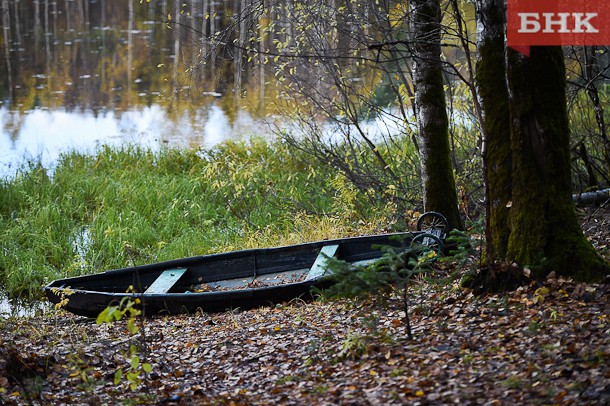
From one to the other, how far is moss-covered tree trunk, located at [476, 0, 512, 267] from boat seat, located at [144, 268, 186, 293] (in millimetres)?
3564

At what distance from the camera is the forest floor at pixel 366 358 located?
4.08 metres

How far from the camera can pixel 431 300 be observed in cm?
593

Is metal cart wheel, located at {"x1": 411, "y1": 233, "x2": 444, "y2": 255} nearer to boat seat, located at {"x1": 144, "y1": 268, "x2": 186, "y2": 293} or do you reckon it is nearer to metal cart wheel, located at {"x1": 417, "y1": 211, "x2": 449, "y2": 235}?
metal cart wheel, located at {"x1": 417, "y1": 211, "x2": 449, "y2": 235}

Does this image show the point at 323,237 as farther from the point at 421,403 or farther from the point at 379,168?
the point at 421,403

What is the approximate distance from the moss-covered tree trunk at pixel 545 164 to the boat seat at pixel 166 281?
154 inches

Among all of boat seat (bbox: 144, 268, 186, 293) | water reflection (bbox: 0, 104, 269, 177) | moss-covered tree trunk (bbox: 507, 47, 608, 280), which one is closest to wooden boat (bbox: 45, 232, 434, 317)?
boat seat (bbox: 144, 268, 186, 293)

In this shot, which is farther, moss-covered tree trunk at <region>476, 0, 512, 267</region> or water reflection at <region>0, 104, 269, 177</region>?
water reflection at <region>0, 104, 269, 177</region>

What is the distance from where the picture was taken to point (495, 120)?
5766mm

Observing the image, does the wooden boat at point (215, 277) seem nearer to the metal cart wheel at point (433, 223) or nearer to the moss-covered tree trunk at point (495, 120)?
the metal cart wheel at point (433, 223)

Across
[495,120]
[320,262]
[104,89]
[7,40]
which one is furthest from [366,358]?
[7,40]

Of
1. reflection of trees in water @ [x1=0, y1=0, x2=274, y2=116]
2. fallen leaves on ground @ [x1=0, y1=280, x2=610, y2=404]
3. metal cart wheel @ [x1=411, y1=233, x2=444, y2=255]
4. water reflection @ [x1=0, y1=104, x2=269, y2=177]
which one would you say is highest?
reflection of trees in water @ [x1=0, y1=0, x2=274, y2=116]

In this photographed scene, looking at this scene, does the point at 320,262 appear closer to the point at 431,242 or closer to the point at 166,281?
the point at 431,242

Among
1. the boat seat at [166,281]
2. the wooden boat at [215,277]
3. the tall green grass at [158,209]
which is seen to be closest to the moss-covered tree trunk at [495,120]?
the wooden boat at [215,277]

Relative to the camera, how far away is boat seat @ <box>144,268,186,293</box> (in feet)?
25.4
